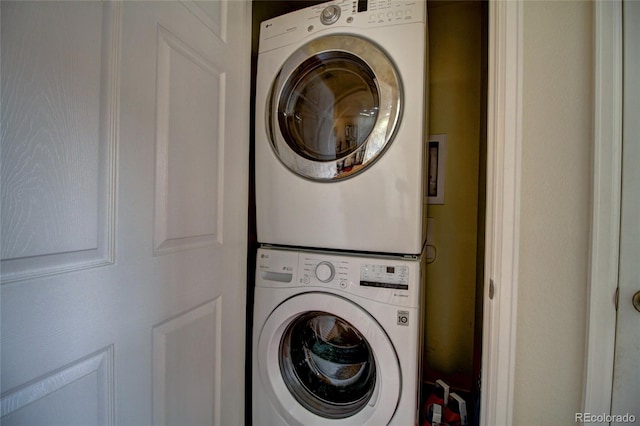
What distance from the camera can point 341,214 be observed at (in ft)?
3.08

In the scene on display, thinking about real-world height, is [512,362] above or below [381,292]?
below

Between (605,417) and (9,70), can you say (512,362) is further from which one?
(9,70)

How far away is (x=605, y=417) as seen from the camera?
0.66 m

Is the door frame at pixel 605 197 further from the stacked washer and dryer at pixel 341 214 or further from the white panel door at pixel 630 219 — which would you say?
the stacked washer and dryer at pixel 341 214

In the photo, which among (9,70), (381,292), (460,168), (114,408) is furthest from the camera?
(460,168)

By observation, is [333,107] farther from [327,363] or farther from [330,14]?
[327,363]

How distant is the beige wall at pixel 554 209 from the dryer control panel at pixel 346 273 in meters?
0.31

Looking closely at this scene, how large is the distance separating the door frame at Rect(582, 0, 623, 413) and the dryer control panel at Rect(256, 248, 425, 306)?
0.43 metres

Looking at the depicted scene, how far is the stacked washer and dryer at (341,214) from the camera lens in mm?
855

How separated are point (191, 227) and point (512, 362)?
1023 mm

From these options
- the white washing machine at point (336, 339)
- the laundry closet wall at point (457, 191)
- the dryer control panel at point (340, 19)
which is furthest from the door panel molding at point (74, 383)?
the laundry closet wall at point (457, 191)

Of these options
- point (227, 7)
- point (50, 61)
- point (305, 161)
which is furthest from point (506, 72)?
point (50, 61)

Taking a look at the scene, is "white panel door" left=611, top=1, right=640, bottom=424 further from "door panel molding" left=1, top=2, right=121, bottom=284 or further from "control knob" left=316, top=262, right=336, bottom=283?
"door panel molding" left=1, top=2, right=121, bottom=284

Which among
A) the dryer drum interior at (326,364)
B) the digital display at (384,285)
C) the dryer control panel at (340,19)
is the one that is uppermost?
the dryer control panel at (340,19)
